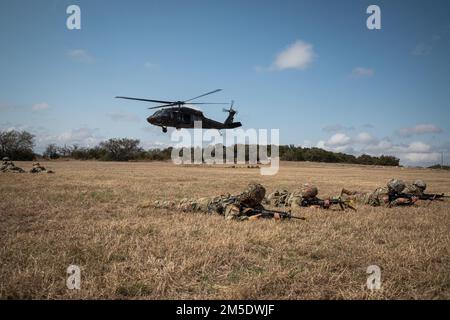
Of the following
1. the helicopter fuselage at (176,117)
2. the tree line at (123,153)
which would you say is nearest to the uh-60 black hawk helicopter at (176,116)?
the helicopter fuselage at (176,117)

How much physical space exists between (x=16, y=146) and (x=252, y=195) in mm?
96827

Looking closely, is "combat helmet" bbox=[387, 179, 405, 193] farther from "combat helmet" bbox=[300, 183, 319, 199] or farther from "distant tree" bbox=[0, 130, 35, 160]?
"distant tree" bbox=[0, 130, 35, 160]

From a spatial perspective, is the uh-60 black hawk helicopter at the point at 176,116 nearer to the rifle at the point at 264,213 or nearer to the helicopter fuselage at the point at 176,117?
the helicopter fuselage at the point at 176,117

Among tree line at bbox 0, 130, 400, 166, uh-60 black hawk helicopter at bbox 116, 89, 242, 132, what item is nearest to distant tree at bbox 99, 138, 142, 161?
tree line at bbox 0, 130, 400, 166

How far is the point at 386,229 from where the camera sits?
8.20 meters

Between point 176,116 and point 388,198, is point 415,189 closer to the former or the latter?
point 388,198

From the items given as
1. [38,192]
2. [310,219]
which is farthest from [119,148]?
[310,219]

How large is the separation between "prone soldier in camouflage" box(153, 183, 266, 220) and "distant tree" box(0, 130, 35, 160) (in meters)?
84.8

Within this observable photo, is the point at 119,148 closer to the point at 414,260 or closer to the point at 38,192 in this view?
the point at 38,192

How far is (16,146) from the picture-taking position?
8875 centimetres

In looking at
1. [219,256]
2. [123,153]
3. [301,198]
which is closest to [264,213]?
[301,198]

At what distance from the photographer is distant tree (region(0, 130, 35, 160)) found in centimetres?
8200
